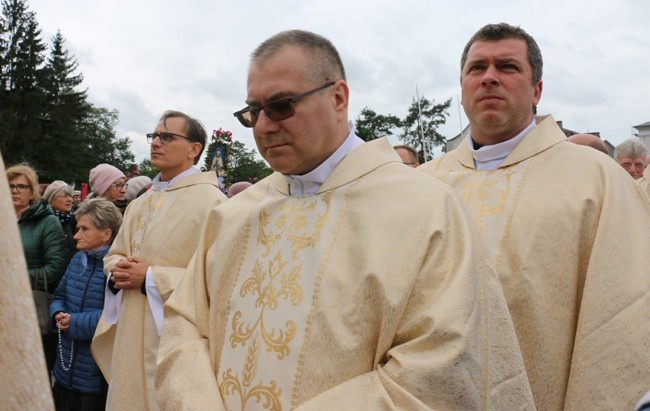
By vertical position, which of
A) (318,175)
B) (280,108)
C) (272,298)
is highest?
(280,108)

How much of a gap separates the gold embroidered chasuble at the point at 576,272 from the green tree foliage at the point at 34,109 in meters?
50.0

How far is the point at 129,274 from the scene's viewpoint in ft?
14.9

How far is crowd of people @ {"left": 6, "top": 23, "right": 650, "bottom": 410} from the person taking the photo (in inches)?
83.1

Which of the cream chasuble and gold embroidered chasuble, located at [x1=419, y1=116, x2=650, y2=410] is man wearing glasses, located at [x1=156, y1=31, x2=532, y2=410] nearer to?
gold embroidered chasuble, located at [x1=419, y1=116, x2=650, y2=410]

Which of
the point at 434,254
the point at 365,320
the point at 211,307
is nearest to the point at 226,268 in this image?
the point at 211,307

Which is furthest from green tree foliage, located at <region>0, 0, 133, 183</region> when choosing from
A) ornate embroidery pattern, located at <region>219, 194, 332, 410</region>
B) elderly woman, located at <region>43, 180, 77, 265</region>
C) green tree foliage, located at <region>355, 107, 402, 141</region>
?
ornate embroidery pattern, located at <region>219, 194, 332, 410</region>

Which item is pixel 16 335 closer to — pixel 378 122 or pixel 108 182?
pixel 108 182

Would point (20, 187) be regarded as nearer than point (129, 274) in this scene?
No

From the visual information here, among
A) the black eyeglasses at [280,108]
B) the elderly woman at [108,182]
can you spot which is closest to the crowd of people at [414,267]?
the black eyeglasses at [280,108]

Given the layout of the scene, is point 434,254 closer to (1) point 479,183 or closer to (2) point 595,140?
(1) point 479,183

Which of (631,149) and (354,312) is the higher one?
(631,149)

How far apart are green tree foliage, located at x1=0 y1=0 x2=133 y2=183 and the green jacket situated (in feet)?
151

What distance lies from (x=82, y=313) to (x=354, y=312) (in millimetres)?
3334

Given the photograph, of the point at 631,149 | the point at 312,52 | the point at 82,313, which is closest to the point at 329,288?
the point at 312,52
